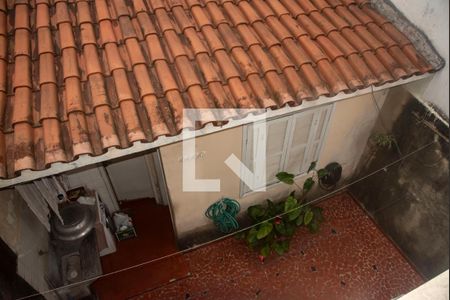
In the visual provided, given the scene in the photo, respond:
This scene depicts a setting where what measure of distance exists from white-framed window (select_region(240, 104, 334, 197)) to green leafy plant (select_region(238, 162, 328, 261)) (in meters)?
0.25

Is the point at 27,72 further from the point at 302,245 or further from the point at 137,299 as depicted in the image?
the point at 302,245

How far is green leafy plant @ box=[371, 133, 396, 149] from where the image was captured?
613cm

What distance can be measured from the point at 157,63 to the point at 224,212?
3574mm

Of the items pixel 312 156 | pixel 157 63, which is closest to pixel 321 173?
pixel 312 156

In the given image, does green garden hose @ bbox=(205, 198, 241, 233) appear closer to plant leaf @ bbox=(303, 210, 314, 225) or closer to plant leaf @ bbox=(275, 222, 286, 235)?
plant leaf @ bbox=(275, 222, 286, 235)

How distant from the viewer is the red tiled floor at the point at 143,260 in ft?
20.7

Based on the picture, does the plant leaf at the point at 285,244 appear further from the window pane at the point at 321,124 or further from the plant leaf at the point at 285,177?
the window pane at the point at 321,124

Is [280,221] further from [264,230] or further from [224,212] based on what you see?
[224,212]

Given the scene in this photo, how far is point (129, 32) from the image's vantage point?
4223 mm

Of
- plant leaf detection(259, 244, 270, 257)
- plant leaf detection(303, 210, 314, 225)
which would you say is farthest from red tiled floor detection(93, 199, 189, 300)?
plant leaf detection(303, 210, 314, 225)

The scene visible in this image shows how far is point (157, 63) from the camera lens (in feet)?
13.1

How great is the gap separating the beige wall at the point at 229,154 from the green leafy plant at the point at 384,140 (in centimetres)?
24

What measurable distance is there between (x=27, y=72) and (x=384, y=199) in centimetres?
672

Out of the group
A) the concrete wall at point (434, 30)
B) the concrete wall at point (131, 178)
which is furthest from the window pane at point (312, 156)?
the concrete wall at point (131, 178)
